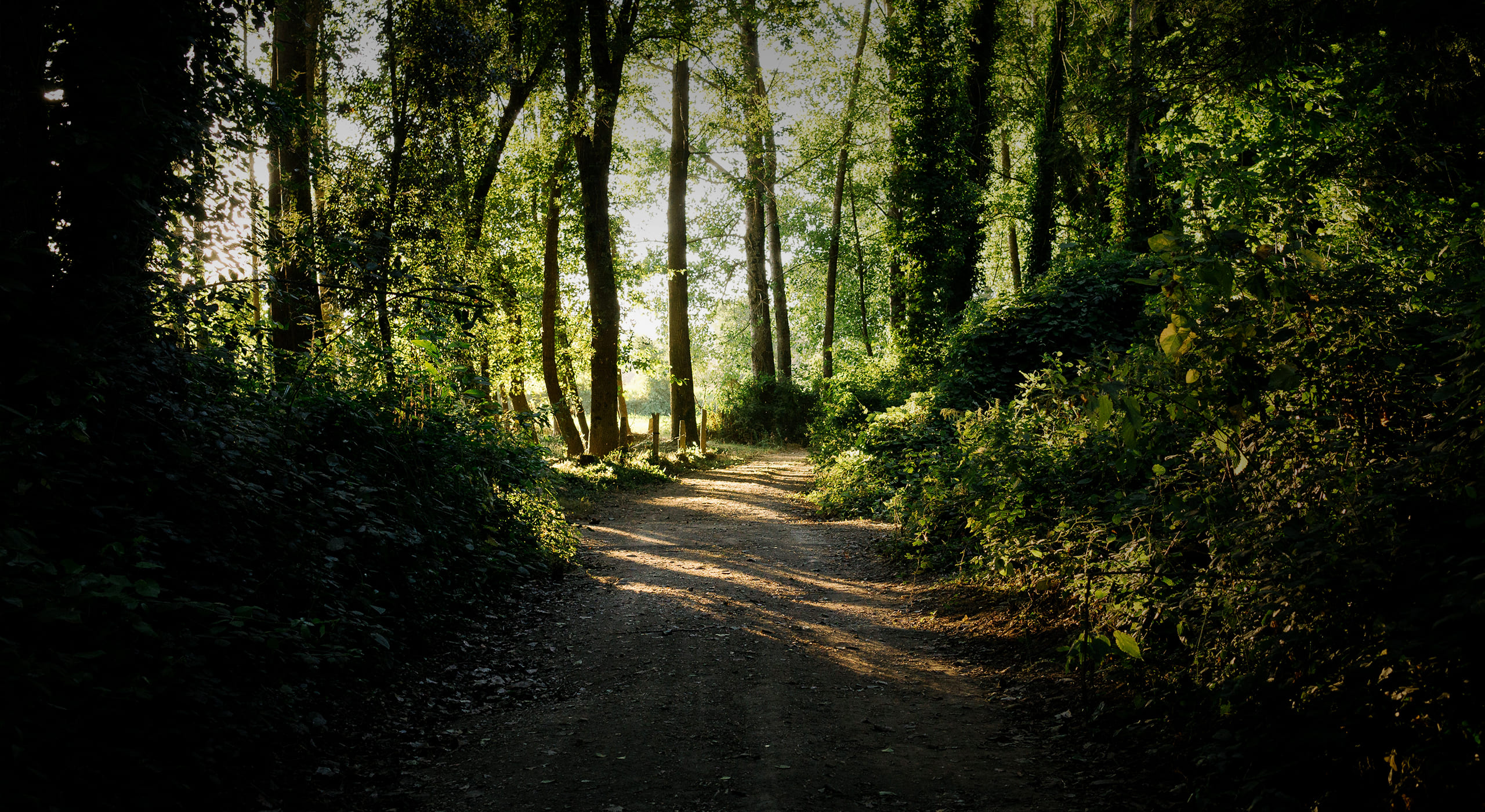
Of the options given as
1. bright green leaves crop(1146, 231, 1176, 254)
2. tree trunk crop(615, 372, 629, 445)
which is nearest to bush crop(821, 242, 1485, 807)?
bright green leaves crop(1146, 231, 1176, 254)

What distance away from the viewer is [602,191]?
57.0 feet

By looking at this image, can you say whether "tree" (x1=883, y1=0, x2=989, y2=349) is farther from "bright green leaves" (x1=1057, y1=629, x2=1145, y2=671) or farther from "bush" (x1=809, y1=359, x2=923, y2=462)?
"bright green leaves" (x1=1057, y1=629, x2=1145, y2=671)

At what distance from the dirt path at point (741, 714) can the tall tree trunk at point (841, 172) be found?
21.8 m

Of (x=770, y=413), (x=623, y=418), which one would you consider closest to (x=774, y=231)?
(x=770, y=413)

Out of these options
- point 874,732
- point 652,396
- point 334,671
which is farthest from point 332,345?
point 652,396

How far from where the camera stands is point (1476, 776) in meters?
2.55

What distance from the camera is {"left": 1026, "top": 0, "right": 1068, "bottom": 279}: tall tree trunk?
799 inches

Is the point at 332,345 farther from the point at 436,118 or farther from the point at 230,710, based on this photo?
the point at 436,118

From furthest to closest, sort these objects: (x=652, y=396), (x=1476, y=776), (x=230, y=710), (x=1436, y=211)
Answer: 1. (x=652, y=396)
2. (x=1436, y=211)
3. (x=230, y=710)
4. (x=1476, y=776)

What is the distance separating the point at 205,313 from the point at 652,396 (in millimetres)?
86867

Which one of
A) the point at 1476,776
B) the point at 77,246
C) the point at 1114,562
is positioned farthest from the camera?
the point at 1114,562

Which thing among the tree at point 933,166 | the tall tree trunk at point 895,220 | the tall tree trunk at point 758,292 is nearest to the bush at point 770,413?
the tall tree trunk at point 758,292

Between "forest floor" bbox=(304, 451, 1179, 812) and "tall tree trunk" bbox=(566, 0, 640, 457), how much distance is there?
9.85 m

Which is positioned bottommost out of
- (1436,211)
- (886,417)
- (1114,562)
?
(1114,562)
